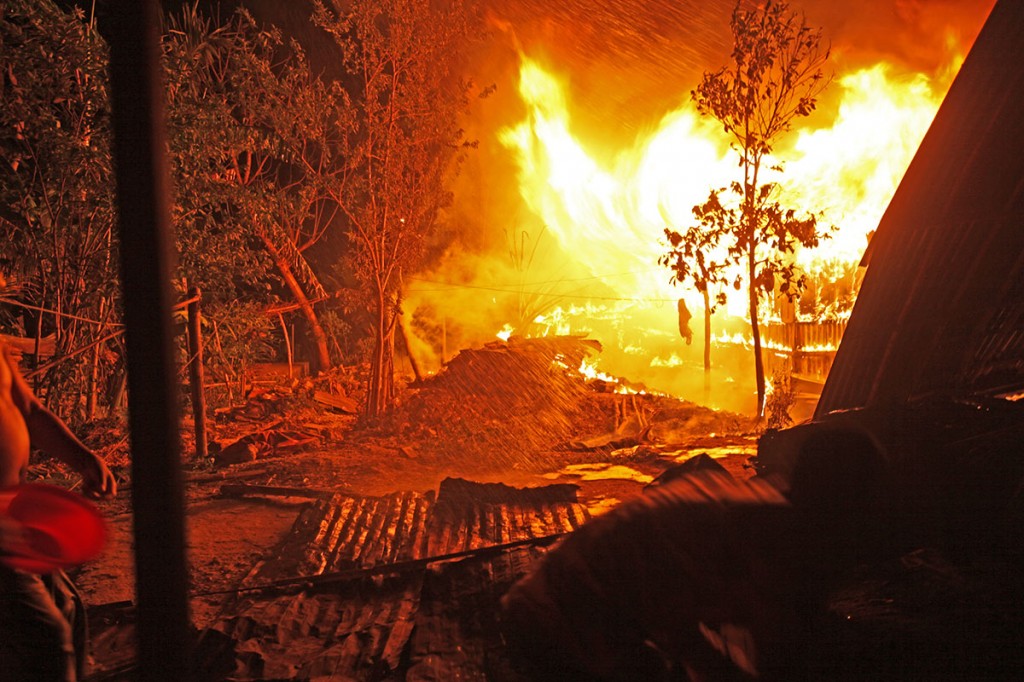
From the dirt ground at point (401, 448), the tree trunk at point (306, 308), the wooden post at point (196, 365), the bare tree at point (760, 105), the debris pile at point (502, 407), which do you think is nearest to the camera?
the dirt ground at point (401, 448)

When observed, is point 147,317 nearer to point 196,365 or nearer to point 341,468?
point 196,365

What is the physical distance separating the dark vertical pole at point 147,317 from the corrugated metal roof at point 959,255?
571 centimetres

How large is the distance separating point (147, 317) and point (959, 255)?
22.2ft

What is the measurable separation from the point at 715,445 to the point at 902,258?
4.67 meters

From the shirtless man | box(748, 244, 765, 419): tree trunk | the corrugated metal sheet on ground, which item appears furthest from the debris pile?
the shirtless man

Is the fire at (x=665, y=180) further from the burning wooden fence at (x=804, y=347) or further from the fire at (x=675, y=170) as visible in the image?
the burning wooden fence at (x=804, y=347)

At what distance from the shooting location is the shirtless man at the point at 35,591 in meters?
2.41

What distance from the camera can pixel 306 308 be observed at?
637 inches

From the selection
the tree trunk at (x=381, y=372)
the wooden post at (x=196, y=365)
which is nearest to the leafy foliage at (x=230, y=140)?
the wooden post at (x=196, y=365)

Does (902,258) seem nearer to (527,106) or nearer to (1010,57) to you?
(1010,57)

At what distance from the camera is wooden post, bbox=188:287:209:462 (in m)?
8.52

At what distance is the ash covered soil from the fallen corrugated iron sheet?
23.6 inches

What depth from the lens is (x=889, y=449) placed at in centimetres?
408

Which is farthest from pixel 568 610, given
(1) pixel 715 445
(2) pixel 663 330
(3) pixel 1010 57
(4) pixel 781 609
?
(2) pixel 663 330
